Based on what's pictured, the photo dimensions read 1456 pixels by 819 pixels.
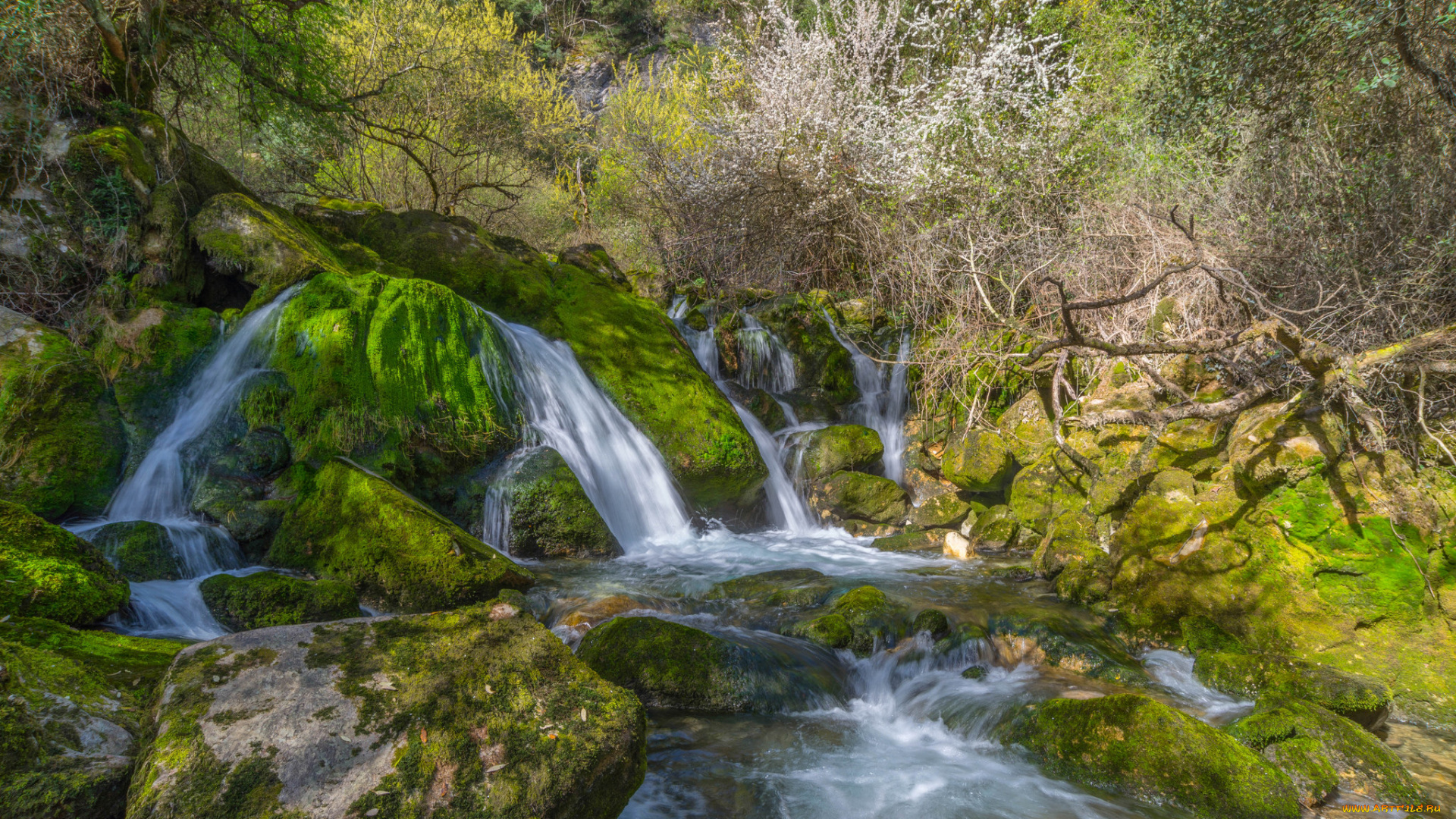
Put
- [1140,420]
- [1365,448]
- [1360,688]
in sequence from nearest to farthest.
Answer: [1360,688] → [1365,448] → [1140,420]

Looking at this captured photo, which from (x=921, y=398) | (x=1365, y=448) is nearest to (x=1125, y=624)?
(x=1365, y=448)

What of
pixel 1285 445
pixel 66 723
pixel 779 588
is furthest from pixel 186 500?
pixel 1285 445

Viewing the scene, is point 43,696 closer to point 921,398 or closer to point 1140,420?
point 1140,420

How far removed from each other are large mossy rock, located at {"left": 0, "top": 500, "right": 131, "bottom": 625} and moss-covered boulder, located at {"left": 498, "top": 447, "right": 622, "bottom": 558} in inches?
124

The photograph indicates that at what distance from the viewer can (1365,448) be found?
4.63 meters

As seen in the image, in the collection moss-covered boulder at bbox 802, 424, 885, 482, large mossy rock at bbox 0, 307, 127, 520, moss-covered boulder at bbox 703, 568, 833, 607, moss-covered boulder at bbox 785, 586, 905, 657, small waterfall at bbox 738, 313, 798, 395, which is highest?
small waterfall at bbox 738, 313, 798, 395

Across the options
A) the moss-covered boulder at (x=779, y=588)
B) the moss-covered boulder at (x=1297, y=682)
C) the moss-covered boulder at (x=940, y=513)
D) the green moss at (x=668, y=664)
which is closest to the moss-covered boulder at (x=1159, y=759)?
the moss-covered boulder at (x=1297, y=682)

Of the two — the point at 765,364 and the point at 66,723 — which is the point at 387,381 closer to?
the point at 66,723

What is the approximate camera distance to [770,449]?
9.52 m

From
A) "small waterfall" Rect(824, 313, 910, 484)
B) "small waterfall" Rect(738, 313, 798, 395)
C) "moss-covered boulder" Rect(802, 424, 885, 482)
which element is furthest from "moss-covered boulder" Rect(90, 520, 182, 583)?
"small waterfall" Rect(824, 313, 910, 484)

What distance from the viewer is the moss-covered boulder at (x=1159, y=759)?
314cm

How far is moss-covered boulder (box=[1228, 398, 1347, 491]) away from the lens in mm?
4789

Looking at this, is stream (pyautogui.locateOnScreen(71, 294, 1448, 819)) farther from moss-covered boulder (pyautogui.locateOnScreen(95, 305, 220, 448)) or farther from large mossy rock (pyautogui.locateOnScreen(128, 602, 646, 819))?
large mossy rock (pyautogui.locateOnScreen(128, 602, 646, 819))

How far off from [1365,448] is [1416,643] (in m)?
1.25
